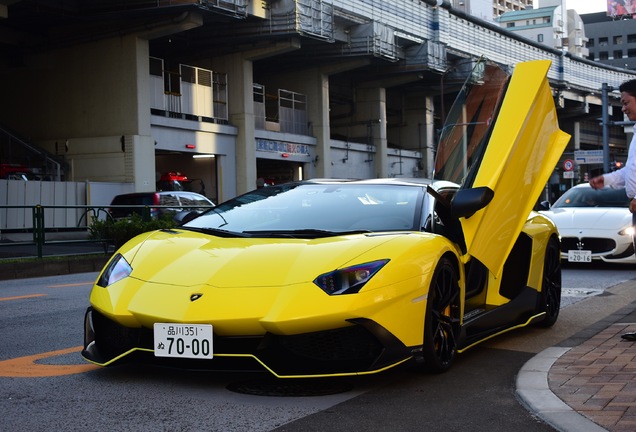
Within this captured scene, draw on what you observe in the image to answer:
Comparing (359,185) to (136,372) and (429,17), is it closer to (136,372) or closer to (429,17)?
(136,372)

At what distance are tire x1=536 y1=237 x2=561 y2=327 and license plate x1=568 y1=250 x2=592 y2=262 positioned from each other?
6.33m

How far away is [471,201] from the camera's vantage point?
578 cm

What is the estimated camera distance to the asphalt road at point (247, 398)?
4.24m

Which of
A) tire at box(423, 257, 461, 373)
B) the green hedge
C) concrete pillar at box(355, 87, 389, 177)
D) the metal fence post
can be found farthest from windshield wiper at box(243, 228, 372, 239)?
concrete pillar at box(355, 87, 389, 177)

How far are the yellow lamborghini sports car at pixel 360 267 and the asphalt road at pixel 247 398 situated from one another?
158 mm

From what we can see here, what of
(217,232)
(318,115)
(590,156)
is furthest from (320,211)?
(590,156)

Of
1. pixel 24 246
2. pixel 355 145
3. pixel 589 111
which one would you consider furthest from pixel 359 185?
pixel 589 111

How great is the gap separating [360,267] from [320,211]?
3.47 ft

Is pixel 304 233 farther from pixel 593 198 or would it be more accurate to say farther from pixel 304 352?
pixel 593 198

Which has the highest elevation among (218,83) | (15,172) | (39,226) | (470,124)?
(218,83)

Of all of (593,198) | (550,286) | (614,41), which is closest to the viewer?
(550,286)

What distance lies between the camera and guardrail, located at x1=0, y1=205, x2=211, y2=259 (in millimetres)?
17016

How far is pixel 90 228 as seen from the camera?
1900cm

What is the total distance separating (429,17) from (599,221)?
1514 inches
